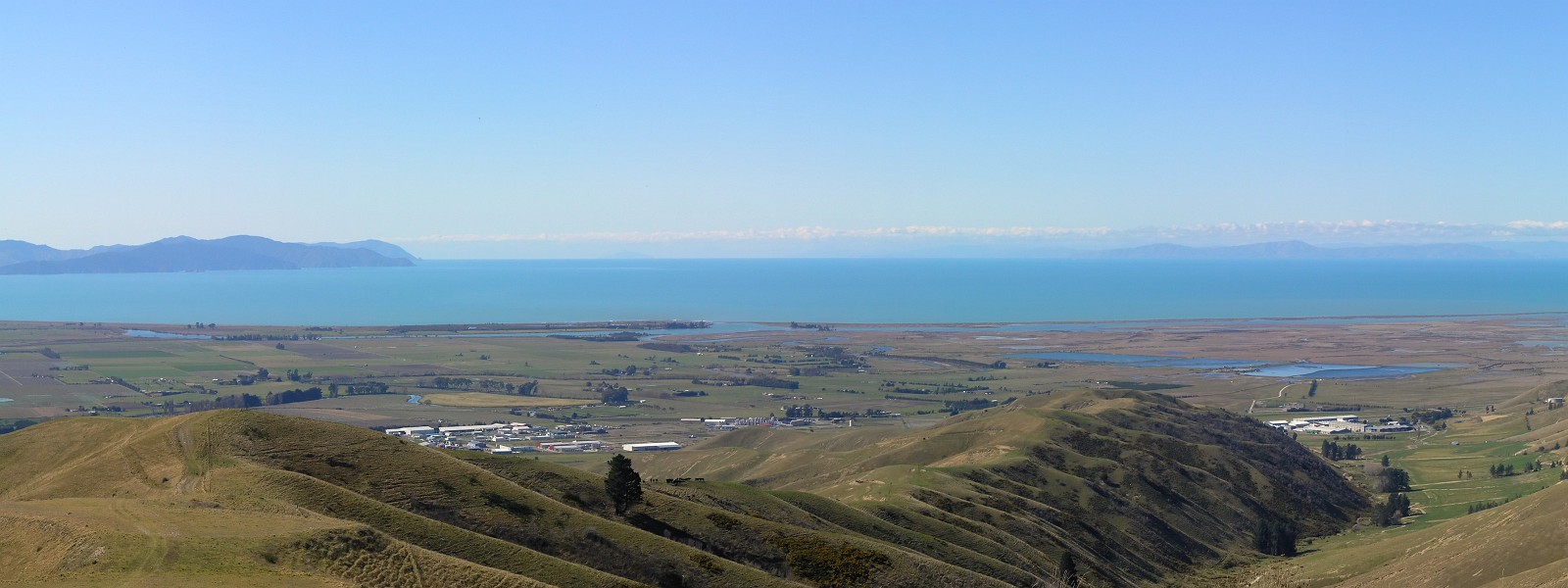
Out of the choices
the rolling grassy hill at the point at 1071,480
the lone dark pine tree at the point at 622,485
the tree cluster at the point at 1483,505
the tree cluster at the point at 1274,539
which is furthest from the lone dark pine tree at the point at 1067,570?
the tree cluster at the point at 1483,505

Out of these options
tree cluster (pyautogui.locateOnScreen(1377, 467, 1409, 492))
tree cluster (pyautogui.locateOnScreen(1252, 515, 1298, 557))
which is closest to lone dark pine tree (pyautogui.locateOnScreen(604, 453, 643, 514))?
tree cluster (pyautogui.locateOnScreen(1252, 515, 1298, 557))

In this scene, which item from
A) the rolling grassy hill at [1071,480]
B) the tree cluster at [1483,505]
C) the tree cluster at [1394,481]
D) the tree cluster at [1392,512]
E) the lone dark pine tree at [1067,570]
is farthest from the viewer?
the tree cluster at [1394,481]

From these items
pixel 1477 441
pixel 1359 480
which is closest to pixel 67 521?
pixel 1359 480

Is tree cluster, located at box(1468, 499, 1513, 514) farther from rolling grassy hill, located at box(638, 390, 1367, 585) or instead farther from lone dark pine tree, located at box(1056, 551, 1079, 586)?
lone dark pine tree, located at box(1056, 551, 1079, 586)

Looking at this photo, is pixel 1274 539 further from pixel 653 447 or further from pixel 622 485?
pixel 653 447

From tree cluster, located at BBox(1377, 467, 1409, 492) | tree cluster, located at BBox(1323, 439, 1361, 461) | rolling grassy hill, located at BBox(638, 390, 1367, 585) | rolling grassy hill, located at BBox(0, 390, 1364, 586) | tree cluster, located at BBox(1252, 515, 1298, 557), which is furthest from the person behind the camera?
tree cluster, located at BBox(1323, 439, 1361, 461)

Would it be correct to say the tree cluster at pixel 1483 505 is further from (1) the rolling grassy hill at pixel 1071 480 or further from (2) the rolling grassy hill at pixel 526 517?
→ (2) the rolling grassy hill at pixel 526 517

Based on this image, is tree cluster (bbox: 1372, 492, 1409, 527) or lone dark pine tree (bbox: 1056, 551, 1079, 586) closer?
lone dark pine tree (bbox: 1056, 551, 1079, 586)
